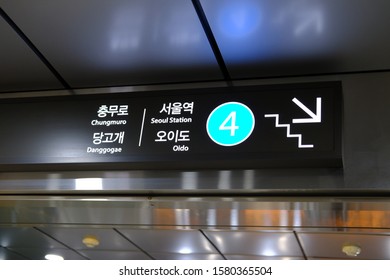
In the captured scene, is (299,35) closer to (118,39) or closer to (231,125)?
(231,125)

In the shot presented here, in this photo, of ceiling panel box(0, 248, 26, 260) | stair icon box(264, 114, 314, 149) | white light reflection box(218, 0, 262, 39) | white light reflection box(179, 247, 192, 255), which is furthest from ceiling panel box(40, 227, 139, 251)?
white light reflection box(218, 0, 262, 39)

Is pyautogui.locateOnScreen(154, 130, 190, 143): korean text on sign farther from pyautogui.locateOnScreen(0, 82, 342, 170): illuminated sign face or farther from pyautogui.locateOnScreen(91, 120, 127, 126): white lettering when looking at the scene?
pyautogui.locateOnScreen(91, 120, 127, 126): white lettering

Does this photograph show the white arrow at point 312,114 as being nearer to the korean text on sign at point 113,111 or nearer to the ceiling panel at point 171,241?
the korean text on sign at point 113,111

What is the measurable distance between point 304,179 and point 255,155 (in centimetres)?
22

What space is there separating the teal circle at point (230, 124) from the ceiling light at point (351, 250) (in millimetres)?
1858

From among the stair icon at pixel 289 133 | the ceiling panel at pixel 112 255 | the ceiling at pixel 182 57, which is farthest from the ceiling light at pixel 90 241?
the stair icon at pixel 289 133

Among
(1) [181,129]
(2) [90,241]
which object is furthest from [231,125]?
(2) [90,241]

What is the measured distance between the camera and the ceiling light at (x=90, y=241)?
3828 millimetres

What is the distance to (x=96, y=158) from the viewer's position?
7.29 feet

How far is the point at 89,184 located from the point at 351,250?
2125 millimetres

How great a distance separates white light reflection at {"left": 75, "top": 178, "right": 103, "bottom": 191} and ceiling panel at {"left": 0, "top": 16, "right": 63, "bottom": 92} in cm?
52

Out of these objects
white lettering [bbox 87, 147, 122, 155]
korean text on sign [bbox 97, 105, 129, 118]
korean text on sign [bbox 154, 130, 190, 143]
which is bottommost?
white lettering [bbox 87, 147, 122, 155]

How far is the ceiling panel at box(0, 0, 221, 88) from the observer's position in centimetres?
202

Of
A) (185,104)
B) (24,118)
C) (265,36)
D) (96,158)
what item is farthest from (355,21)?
(24,118)
